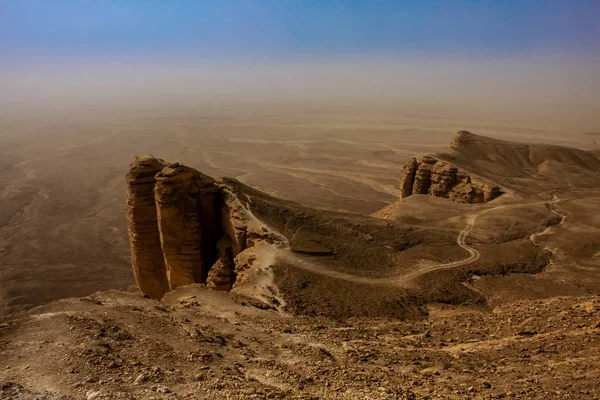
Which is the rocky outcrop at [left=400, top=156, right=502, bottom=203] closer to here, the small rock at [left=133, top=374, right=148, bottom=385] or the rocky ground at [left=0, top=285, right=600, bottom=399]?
the rocky ground at [left=0, top=285, right=600, bottom=399]

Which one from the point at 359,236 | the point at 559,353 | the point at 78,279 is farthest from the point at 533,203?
the point at 78,279

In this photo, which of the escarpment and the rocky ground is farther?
the escarpment

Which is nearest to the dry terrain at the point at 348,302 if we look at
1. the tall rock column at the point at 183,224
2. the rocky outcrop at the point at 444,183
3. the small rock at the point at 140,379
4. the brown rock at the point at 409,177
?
the small rock at the point at 140,379

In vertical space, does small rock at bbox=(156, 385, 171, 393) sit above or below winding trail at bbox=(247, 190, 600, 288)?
above

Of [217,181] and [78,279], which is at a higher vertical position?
[217,181]

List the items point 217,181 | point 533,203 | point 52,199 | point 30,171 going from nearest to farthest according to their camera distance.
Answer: point 217,181 < point 533,203 < point 52,199 < point 30,171

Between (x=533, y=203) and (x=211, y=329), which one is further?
(x=533, y=203)

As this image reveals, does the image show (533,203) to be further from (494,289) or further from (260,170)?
(260,170)

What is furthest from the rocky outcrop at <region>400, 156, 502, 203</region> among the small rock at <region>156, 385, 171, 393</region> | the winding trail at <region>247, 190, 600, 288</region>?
the small rock at <region>156, 385, 171, 393</region>
